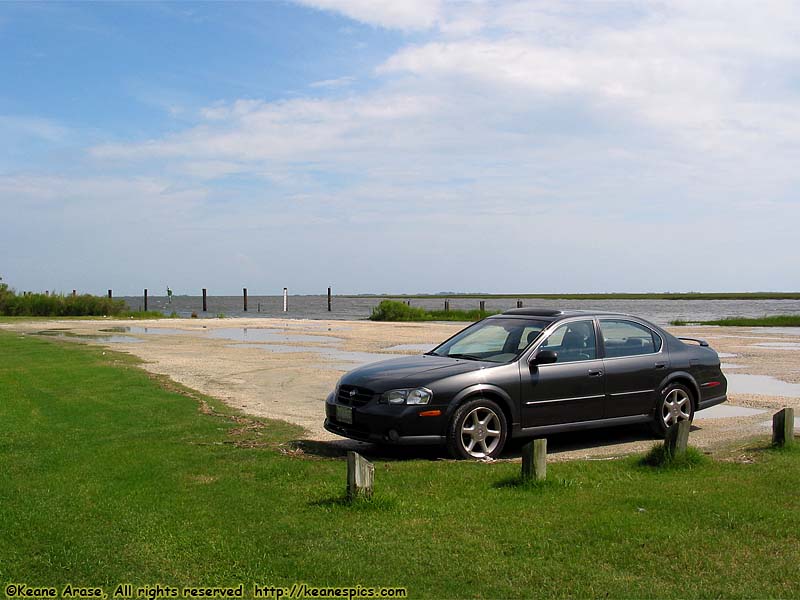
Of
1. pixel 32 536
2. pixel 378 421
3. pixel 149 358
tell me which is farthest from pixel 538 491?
pixel 149 358

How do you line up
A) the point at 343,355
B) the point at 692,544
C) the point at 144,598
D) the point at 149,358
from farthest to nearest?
Result: the point at 343,355
the point at 149,358
the point at 692,544
the point at 144,598

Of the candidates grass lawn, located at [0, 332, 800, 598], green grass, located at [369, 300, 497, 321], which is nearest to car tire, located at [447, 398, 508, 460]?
grass lawn, located at [0, 332, 800, 598]

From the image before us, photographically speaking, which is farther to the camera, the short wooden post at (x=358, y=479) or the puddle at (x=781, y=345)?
the puddle at (x=781, y=345)

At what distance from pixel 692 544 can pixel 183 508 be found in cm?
383

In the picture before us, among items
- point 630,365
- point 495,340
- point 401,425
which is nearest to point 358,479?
point 401,425

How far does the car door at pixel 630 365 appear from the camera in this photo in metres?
9.90

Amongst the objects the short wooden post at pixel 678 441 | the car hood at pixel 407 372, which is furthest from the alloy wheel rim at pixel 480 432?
the short wooden post at pixel 678 441

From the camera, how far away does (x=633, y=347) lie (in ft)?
34.0

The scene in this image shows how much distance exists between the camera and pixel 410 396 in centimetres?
861

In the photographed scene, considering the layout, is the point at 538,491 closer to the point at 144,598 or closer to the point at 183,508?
the point at 183,508

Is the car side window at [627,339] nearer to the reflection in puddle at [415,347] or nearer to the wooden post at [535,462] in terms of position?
the wooden post at [535,462]

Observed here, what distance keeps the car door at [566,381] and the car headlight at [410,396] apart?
1.19 meters

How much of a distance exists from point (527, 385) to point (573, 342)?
1085 millimetres

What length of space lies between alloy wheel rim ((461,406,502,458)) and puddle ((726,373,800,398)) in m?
7.62
